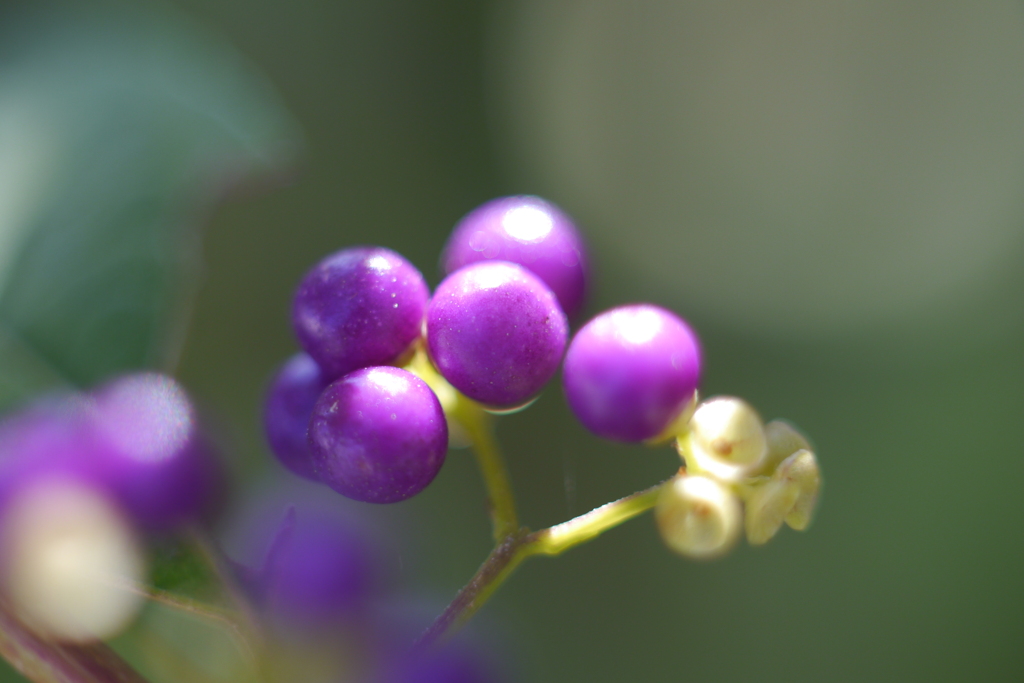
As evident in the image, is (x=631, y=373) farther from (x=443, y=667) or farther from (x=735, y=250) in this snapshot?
(x=735, y=250)

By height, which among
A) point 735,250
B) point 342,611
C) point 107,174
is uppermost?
point 107,174

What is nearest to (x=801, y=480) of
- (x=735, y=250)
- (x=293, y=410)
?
(x=293, y=410)

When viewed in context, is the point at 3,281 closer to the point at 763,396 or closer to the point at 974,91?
the point at 763,396

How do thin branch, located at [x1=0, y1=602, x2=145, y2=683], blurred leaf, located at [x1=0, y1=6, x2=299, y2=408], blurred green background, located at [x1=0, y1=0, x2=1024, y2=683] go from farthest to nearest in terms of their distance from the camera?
blurred green background, located at [x1=0, y1=0, x2=1024, y2=683]
blurred leaf, located at [x1=0, y1=6, x2=299, y2=408]
thin branch, located at [x1=0, y1=602, x2=145, y2=683]

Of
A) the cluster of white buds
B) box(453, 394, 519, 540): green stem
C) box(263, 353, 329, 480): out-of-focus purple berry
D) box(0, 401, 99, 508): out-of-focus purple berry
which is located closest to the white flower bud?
the cluster of white buds

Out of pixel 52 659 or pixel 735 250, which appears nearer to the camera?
pixel 52 659

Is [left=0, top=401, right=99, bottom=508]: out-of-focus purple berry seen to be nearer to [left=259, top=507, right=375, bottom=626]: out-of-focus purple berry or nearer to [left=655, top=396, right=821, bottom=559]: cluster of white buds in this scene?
[left=259, top=507, right=375, bottom=626]: out-of-focus purple berry

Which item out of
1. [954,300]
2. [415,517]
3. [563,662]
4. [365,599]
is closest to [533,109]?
[954,300]
